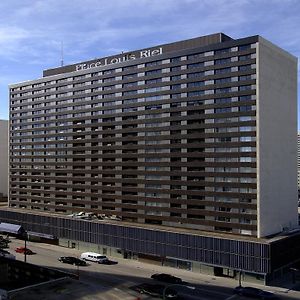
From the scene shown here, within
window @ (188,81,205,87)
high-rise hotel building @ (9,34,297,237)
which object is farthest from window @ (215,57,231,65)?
window @ (188,81,205,87)

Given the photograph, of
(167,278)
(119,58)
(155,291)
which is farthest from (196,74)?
(155,291)

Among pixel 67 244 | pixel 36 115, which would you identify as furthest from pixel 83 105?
pixel 67 244

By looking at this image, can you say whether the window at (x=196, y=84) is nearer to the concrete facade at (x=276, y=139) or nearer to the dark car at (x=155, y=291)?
the concrete facade at (x=276, y=139)

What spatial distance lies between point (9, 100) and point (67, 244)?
57220 millimetres

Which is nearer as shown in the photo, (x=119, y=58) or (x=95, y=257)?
(x=95, y=257)

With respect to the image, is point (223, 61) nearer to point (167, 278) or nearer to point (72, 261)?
point (167, 278)

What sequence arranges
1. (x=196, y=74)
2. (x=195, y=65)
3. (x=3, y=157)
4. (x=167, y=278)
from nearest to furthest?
(x=167, y=278)
(x=196, y=74)
(x=195, y=65)
(x=3, y=157)

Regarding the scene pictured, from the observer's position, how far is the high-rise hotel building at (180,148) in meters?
89.1

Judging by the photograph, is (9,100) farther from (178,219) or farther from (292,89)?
(292,89)

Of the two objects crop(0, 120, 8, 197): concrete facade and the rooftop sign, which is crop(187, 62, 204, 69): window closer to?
the rooftop sign

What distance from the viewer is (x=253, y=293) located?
73688 mm

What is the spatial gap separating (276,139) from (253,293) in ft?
112

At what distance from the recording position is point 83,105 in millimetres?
123125

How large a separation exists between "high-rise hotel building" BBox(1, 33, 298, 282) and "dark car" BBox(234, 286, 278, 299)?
648 centimetres
